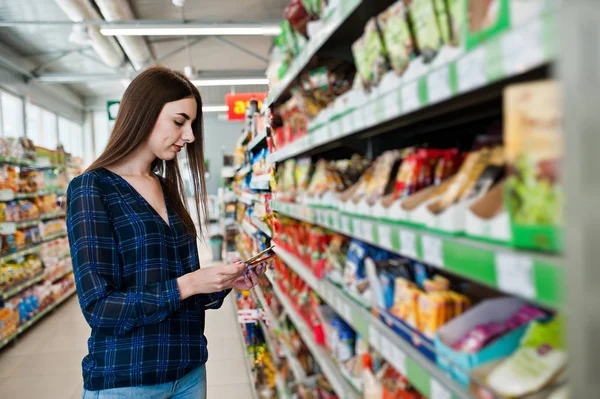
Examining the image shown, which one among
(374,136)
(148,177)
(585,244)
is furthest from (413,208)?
(148,177)

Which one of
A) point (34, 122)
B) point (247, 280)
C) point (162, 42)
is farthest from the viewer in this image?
point (34, 122)

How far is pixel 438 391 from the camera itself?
3.11 feet

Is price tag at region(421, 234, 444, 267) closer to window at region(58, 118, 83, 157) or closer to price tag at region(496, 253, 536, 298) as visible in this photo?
price tag at region(496, 253, 536, 298)

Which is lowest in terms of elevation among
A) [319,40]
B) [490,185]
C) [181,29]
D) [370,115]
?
[490,185]

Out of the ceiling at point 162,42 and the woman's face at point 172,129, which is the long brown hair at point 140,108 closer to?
the woman's face at point 172,129

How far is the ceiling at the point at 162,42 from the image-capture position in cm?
884

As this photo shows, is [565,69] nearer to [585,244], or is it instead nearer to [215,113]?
[585,244]

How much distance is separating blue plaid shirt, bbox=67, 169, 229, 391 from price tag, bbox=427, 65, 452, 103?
3.57ft

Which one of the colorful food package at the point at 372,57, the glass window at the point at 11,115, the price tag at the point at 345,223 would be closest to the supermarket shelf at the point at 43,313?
the glass window at the point at 11,115

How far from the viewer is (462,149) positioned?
68.0 inches

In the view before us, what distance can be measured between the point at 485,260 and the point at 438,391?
0.32 m

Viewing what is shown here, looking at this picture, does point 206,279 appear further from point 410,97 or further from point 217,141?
point 217,141

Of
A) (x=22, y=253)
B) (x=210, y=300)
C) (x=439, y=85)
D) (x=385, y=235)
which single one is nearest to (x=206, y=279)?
(x=210, y=300)

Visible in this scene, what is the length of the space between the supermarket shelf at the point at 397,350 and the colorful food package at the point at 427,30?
0.61m
